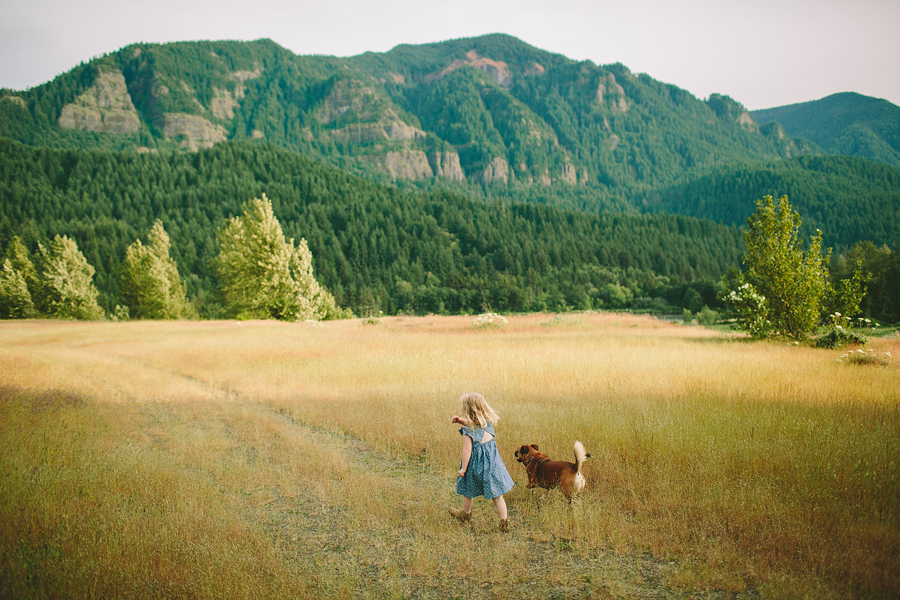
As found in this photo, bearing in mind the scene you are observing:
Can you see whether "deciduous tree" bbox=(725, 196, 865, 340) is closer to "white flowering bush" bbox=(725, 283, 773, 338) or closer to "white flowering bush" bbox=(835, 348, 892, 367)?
"white flowering bush" bbox=(725, 283, 773, 338)

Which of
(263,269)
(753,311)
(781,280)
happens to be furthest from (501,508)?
(263,269)

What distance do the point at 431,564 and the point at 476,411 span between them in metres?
1.87

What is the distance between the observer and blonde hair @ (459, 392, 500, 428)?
20.2 feet

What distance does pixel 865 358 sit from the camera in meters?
13.3

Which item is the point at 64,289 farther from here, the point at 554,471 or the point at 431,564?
the point at 554,471

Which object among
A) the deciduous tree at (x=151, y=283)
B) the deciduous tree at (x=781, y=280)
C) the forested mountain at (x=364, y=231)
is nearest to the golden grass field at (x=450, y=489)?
the deciduous tree at (x=781, y=280)

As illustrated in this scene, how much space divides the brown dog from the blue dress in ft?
2.36

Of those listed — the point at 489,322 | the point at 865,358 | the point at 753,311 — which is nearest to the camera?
the point at 865,358

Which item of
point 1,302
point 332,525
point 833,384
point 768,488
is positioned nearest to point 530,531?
point 332,525

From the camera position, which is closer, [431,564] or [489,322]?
[431,564]

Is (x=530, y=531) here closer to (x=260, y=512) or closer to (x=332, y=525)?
(x=332, y=525)

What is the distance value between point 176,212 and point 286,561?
163 metres

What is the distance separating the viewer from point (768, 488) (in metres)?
6.11

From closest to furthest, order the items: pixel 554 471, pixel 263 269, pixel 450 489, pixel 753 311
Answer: pixel 554 471, pixel 450 489, pixel 753 311, pixel 263 269
